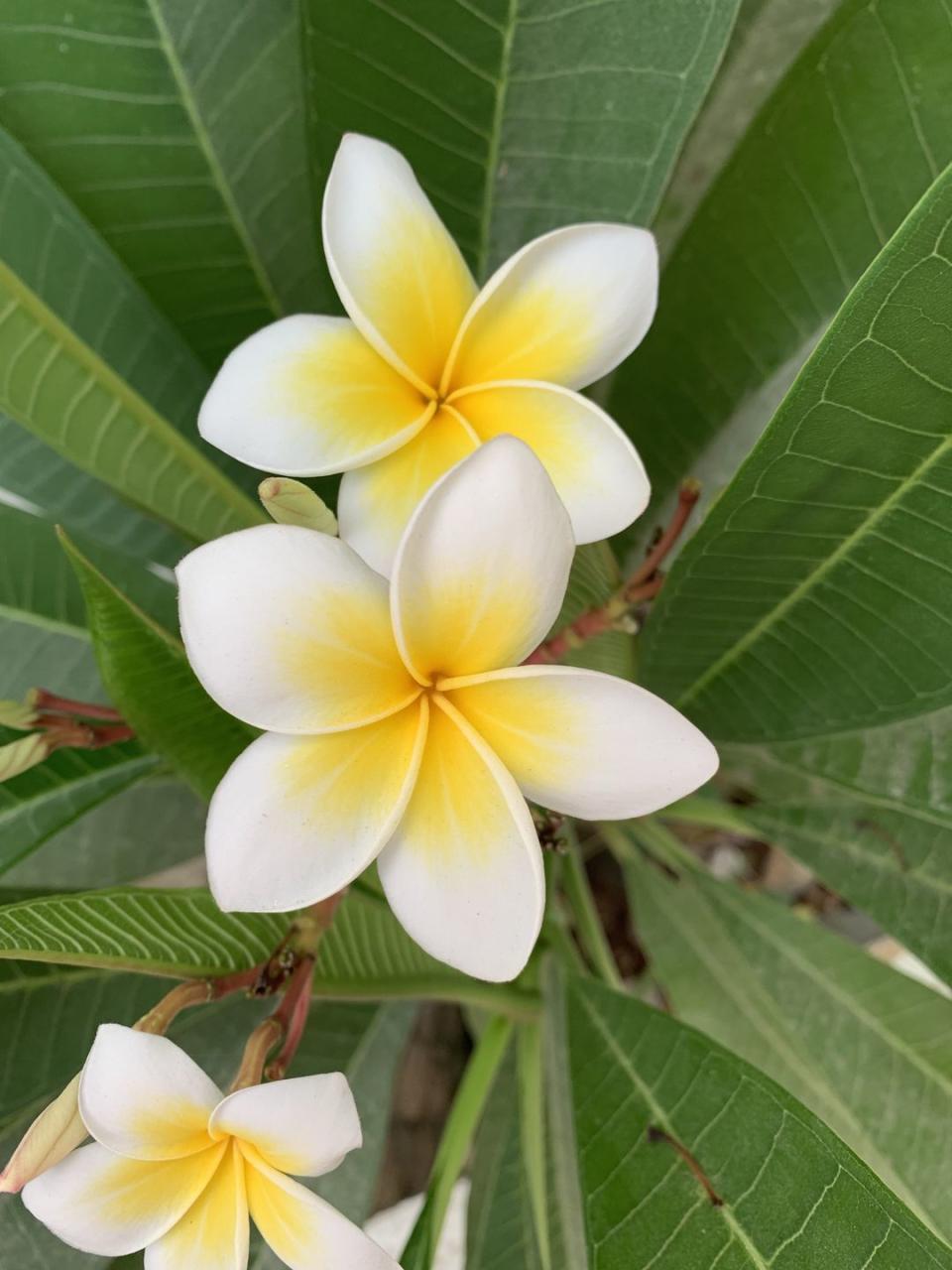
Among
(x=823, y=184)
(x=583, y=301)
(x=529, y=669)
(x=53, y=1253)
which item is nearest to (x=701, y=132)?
(x=823, y=184)

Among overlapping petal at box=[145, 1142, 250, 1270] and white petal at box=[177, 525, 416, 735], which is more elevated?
white petal at box=[177, 525, 416, 735]

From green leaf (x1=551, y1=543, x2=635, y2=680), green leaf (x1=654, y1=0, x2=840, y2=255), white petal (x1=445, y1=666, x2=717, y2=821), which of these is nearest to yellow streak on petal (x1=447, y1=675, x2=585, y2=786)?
white petal (x1=445, y1=666, x2=717, y2=821)

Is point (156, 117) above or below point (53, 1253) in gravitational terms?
above

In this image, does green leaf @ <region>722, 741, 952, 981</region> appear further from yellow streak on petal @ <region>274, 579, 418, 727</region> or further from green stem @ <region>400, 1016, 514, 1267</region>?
yellow streak on petal @ <region>274, 579, 418, 727</region>

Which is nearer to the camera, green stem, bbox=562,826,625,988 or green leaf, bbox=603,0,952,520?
green leaf, bbox=603,0,952,520

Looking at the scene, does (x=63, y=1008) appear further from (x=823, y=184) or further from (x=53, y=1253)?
(x=823, y=184)

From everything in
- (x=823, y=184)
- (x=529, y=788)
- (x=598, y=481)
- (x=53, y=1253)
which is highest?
(x=823, y=184)

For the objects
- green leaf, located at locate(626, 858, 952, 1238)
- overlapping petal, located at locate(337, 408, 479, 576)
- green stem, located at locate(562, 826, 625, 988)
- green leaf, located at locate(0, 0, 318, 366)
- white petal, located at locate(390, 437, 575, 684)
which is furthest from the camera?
green stem, located at locate(562, 826, 625, 988)
